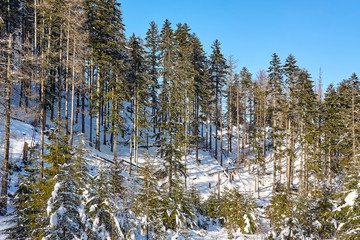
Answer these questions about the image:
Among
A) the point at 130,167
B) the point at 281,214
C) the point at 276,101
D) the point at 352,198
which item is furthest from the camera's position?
the point at 276,101

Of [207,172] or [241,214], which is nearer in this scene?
[241,214]

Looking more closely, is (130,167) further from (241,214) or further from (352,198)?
(352,198)

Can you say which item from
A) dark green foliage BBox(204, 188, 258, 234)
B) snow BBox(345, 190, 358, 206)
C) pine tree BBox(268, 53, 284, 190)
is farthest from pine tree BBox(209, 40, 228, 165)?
snow BBox(345, 190, 358, 206)

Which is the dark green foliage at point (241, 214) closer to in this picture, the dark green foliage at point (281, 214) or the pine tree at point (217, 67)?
the dark green foliage at point (281, 214)

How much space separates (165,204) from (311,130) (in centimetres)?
2326

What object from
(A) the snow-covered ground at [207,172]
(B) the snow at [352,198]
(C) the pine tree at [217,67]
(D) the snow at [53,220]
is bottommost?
(A) the snow-covered ground at [207,172]

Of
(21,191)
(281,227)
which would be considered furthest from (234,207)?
(21,191)

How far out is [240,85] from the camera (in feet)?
129

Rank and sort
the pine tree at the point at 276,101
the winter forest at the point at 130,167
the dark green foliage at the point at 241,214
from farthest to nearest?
the pine tree at the point at 276,101 → the dark green foliage at the point at 241,214 → the winter forest at the point at 130,167

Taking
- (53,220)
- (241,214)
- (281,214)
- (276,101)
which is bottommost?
(241,214)

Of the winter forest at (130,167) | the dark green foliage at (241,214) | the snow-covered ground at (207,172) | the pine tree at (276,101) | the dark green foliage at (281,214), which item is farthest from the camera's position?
the pine tree at (276,101)

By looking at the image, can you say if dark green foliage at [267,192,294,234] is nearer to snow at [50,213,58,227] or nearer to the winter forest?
the winter forest

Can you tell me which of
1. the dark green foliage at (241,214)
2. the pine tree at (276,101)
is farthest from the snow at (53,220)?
the pine tree at (276,101)

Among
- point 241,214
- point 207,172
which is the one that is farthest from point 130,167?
point 207,172
